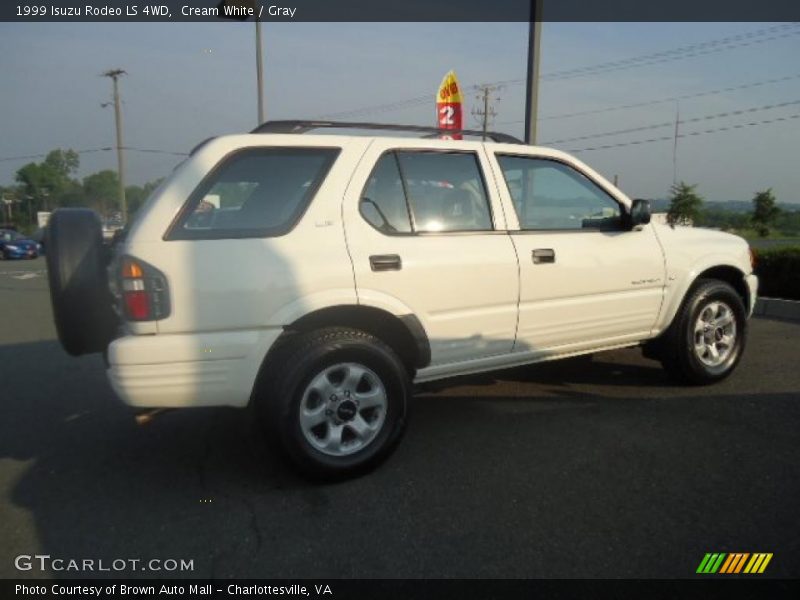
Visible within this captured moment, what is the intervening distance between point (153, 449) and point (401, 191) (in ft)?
7.11

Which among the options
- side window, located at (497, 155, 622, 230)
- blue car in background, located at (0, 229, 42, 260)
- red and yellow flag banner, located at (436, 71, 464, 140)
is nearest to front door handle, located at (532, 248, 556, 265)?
side window, located at (497, 155, 622, 230)

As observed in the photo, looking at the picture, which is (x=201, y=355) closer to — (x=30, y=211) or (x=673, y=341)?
(x=673, y=341)

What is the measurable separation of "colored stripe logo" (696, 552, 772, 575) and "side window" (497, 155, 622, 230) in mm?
2031

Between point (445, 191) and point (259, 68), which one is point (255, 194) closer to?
point (445, 191)

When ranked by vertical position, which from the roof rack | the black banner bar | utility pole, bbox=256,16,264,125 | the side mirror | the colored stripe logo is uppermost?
utility pole, bbox=256,16,264,125

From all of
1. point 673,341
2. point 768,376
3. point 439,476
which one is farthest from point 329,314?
point 768,376

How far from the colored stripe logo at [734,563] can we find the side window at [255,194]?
237cm

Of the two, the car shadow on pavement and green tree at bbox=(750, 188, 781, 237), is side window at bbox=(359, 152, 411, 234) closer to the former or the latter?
the car shadow on pavement

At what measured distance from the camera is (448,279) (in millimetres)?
3240

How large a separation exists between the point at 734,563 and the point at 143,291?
2.78 metres

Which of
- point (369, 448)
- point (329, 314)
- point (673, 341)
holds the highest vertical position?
point (329, 314)

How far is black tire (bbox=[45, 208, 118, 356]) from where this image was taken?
9.62ft

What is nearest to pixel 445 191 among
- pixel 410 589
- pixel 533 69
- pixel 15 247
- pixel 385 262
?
pixel 385 262

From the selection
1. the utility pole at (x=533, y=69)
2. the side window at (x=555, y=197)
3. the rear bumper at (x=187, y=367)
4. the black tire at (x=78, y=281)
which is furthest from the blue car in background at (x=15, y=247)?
the side window at (x=555, y=197)
